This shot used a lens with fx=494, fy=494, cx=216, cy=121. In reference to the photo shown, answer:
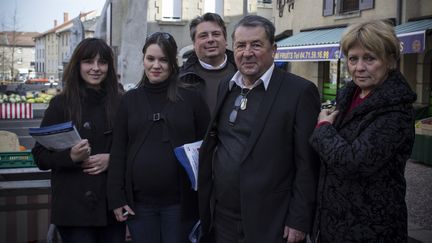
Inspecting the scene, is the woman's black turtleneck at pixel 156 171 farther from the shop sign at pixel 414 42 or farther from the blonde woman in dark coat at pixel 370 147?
the shop sign at pixel 414 42

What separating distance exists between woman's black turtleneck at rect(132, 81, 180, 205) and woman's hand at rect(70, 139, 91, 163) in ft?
1.01

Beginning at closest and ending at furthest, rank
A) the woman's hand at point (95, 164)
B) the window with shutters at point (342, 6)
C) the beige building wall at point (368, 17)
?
the woman's hand at point (95, 164), the beige building wall at point (368, 17), the window with shutters at point (342, 6)

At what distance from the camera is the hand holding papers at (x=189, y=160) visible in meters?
2.89

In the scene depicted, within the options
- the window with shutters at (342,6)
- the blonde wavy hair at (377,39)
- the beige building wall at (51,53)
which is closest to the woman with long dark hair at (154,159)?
the blonde wavy hair at (377,39)

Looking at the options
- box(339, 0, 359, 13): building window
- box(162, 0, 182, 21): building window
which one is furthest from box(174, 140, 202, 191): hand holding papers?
box(162, 0, 182, 21): building window

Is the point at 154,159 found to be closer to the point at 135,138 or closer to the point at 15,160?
the point at 135,138

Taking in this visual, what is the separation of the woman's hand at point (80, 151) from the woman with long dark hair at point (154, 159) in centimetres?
16

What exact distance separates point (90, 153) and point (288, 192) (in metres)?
1.29

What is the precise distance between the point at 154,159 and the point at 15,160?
1660mm

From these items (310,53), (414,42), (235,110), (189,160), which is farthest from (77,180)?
(310,53)

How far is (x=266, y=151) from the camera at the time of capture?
2543 millimetres

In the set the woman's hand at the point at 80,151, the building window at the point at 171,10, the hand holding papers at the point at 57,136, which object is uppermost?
the building window at the point at 171,10

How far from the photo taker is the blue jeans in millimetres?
3014

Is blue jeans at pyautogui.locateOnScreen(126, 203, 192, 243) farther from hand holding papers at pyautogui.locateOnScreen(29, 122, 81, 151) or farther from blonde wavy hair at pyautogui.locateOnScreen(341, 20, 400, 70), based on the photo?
blonde wavy hair at pyautogui.locateOnScreen(341, 20, 400, 70)
